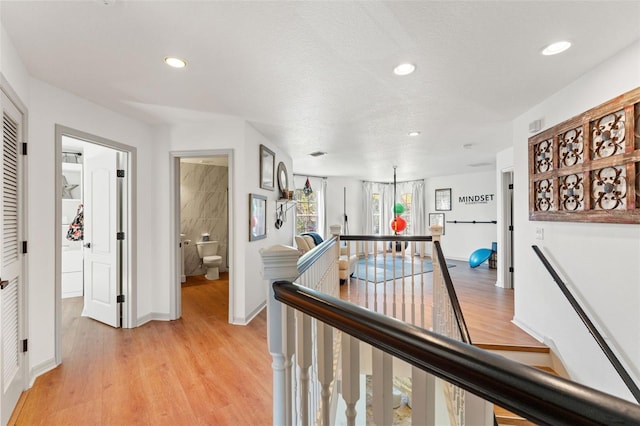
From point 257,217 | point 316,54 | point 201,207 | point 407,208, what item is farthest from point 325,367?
point 407,208

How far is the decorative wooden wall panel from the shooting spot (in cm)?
201

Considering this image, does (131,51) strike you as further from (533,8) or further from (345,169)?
(345,169)

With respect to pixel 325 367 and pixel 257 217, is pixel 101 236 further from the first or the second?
pixel 325 367

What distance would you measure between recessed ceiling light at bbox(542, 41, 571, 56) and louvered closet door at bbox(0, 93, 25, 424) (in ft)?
11.6

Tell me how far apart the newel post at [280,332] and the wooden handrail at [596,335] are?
7.73 ft

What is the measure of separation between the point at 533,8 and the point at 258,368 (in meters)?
3.08

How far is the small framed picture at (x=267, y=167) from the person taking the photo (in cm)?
402

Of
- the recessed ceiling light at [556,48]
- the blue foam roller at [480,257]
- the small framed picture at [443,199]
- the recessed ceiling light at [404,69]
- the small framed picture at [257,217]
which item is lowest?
the blue foam roller at [480,257]

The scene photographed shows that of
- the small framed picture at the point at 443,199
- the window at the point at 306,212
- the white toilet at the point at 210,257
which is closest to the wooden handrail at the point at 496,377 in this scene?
the white toilet at the point at 210,257

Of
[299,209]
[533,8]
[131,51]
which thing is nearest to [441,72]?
[533,8]

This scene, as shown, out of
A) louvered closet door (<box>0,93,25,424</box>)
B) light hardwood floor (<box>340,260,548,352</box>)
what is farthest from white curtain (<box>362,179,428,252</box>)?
louvered closet door (<box>0,93,25,424</box>)

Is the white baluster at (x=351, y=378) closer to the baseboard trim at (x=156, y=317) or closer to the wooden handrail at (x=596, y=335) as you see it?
the wooden handrail at (x=596, y=335)

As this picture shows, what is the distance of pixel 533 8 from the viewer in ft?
5.22

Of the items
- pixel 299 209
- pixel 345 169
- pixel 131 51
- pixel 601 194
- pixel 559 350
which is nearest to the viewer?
pixel 131 51
